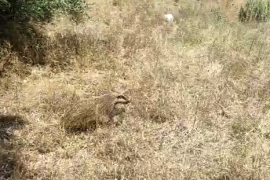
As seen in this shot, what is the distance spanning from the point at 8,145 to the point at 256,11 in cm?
513

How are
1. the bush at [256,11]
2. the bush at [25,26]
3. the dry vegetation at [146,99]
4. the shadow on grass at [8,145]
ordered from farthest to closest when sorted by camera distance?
the bush at [256,11], the bush at [25,26], the dry vegetation at [146,99], the shadow on grass at [8,145]

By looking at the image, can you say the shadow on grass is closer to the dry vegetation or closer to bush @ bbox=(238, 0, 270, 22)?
the dry vegetation

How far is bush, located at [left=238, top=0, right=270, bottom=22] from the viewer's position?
6.32 meters

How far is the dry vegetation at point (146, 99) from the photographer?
2805 millimetres

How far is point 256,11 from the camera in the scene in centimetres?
645

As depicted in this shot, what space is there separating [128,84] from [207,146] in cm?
130

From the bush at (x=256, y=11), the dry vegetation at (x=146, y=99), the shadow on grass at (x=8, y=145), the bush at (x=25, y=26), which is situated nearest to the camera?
the shadow on grass at (x=8, y=145)

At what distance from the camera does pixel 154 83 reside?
13.0ft

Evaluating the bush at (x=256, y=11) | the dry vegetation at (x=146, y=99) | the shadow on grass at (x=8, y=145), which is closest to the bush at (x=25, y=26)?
the dry vegetation at (x=146, y=99)

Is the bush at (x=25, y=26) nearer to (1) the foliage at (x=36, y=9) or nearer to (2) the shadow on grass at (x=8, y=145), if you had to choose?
(1) the foliage at (x=36, y=9)

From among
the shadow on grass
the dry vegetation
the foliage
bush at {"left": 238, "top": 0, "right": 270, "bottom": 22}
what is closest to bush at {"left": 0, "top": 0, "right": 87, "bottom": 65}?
the foliage

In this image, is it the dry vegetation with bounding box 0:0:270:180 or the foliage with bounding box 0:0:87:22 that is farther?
the foliage with bounding box 0:0:87:22

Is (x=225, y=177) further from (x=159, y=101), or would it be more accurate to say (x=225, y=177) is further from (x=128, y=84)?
(x=128, y=84)

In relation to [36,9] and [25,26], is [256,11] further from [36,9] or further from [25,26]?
[25,26]
